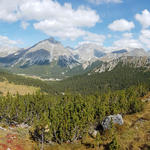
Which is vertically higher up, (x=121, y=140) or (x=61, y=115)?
(x=61, y=115)

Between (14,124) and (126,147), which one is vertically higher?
(126,147)

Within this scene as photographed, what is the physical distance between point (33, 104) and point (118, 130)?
56.8 m

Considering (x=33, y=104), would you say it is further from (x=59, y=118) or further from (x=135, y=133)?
(x=135, y=133)

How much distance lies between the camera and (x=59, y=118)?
56906 millimetres

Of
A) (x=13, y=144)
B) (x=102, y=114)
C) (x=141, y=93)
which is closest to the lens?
(x=13, y=144)

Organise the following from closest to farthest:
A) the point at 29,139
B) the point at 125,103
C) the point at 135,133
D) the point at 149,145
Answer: the point at 149,145 < the point at 135,133 < the point at 29,139 < the point at 125,103

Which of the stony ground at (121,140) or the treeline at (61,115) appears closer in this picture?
the stony ground at (121,140)

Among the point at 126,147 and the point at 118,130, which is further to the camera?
the point at 118,130

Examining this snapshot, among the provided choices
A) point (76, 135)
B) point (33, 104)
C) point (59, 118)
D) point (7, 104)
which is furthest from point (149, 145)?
point (7, 104)

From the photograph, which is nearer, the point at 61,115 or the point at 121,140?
the point at 121,140

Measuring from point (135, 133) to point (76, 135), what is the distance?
75.0 feet

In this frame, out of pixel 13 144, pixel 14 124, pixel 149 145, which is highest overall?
pixel 149 145

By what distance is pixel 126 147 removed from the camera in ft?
141

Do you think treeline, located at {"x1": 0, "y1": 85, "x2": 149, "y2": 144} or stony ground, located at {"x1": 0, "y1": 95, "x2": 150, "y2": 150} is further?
treeline, located at {"x1": 0, "y1": 85, "x2": 149, "y2": 144}
